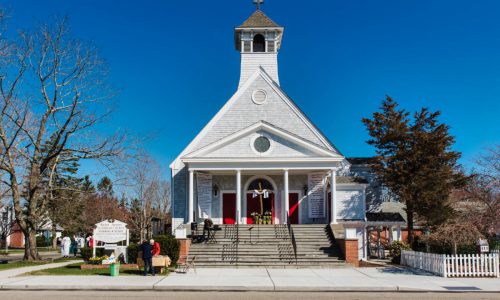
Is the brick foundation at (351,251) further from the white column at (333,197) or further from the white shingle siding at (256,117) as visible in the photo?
the white shingle siding at (256,117)

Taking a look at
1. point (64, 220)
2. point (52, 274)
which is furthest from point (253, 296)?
point (64, 220)

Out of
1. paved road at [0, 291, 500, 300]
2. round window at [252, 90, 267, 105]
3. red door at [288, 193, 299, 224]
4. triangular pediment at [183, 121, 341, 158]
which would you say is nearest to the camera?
paved road at [0, 291, 500, 300]

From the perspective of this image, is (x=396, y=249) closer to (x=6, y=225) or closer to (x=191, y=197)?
(x=191, y=197)

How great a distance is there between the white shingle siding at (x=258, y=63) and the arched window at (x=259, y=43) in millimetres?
680

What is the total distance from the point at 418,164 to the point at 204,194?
11.7 meters

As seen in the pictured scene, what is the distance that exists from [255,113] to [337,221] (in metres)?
7.73

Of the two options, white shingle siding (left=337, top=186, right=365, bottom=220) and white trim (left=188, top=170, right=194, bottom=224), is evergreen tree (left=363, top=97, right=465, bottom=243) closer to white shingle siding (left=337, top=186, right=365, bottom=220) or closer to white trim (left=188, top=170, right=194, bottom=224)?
white shingle siding (left=337, top=186, right=365, bottom=220)

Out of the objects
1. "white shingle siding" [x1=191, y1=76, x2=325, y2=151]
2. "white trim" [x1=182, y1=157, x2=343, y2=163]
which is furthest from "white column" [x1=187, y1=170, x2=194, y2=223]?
"white shingle siding" [x1=191, y1=76, x2=325, y2=151]

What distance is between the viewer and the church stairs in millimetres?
22047

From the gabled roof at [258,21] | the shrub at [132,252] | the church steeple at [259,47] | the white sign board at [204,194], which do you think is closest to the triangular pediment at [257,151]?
the white sign board at [204,194]

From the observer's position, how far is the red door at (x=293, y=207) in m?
29.8

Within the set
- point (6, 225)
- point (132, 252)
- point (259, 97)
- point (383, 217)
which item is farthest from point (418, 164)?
point (6, 225)

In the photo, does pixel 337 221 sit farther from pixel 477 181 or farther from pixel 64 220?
pixel 64 220

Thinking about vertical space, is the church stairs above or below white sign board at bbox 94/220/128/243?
below
